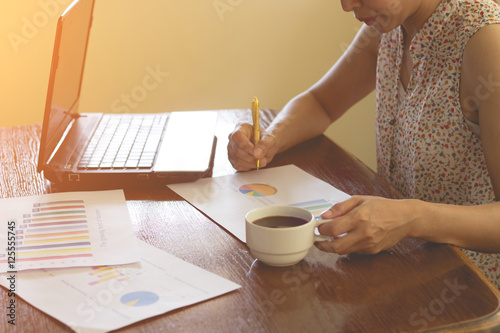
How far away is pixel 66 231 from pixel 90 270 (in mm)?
146

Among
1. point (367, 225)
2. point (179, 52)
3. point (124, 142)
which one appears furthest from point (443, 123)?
point (179, 52)

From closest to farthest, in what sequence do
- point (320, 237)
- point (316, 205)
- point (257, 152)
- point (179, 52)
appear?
point (320, 237)
point (316, 205)
point (257, 152)
point (179, 52)

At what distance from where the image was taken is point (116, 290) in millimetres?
797

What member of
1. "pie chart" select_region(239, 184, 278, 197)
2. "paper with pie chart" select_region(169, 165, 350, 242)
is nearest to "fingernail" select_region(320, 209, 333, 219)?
"paper with pie chart" select_region(169, 165, 350, 242)

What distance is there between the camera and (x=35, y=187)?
118 cm

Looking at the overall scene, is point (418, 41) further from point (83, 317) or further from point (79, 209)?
point (83, 317)

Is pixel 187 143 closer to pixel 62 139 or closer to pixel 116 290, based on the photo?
pixel 62 139

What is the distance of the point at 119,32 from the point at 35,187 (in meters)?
1.40

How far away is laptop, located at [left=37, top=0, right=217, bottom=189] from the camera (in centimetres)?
117

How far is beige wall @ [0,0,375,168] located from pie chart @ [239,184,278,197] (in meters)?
1.47

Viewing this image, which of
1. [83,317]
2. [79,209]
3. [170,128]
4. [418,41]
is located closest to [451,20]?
[418,41]

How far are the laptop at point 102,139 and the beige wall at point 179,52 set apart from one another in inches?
37.5

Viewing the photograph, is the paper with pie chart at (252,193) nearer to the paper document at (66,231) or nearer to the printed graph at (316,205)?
the printed graph at (316,205)

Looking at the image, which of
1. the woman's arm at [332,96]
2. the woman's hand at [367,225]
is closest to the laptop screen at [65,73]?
the woman's arm at [332,96]
